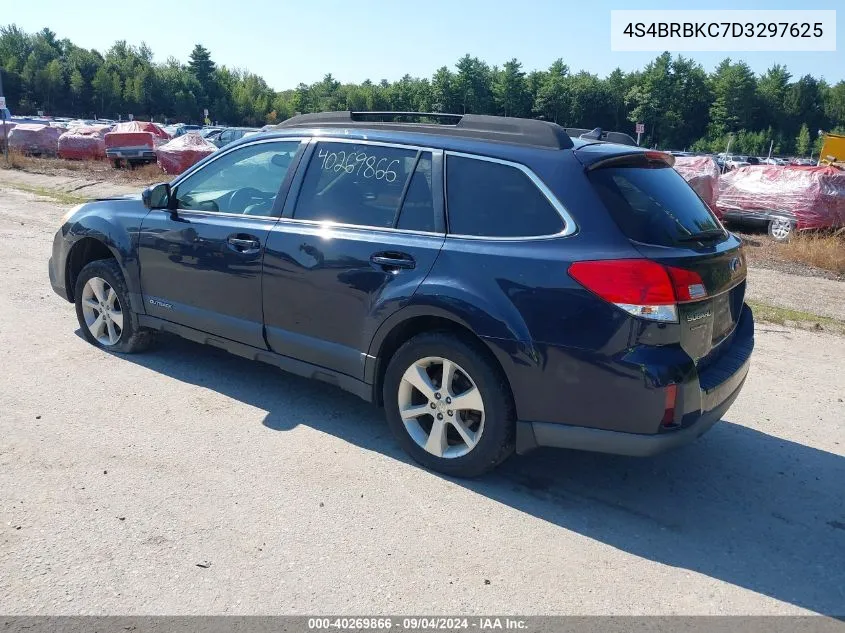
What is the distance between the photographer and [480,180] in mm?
3674

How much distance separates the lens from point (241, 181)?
15.5ft

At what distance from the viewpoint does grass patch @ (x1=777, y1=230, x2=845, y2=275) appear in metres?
11.0

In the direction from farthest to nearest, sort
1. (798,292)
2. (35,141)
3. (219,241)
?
(35,141) < (798,292) < (219,241)

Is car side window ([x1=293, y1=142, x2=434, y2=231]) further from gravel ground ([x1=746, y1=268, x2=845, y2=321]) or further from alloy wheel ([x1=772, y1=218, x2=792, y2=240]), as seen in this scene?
alloy wheel ([x1=772, y1=218, x2=792, y2=240])

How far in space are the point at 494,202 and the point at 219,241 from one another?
1.94 metres

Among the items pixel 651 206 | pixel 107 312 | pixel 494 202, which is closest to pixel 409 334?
pixel 494 202

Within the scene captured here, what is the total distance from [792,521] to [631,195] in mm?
1826

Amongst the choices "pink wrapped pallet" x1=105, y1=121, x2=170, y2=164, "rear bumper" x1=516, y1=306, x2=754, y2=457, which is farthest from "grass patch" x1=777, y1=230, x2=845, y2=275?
"pink wrapped pallet" x1=105, y1=121, x2=170, y2=164

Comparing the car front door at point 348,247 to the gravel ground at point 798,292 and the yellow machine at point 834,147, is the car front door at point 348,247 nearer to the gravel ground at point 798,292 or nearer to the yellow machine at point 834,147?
the gravel ground at point 798,292

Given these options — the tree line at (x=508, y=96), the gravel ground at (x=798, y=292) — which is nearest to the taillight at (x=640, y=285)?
the gravel ground at (x=798, y=292)

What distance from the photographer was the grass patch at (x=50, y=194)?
1695 cm

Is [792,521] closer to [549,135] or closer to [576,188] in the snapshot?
[576,188]

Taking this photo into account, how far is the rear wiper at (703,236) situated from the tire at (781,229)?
444 inches

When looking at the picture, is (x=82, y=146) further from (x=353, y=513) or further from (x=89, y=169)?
(x=353, y=513)
